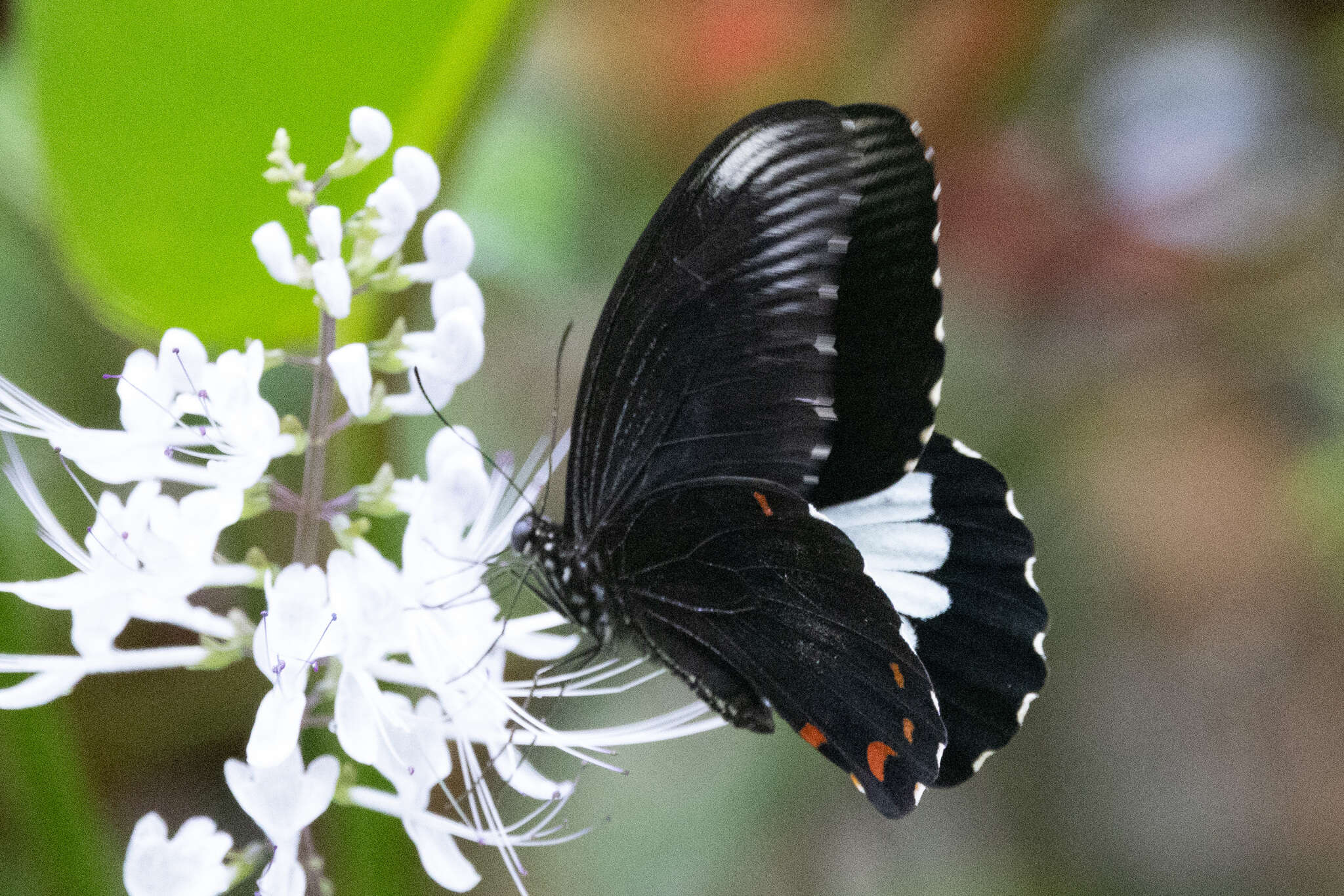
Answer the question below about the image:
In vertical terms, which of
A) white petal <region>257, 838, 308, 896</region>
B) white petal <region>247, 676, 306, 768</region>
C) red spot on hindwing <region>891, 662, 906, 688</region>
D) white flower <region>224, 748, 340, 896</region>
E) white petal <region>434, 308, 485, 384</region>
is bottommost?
white petal <region>257, 838, 308, 896</region>

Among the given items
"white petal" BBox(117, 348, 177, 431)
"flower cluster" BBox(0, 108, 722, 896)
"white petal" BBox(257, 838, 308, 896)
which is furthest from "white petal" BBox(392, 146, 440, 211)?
"white petal" BBox(257, 838, 308, 896)

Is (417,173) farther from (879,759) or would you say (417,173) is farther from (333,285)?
(879,759)

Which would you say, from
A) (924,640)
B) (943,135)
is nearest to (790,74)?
(943,135)

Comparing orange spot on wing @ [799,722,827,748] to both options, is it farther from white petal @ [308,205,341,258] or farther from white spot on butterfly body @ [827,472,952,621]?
white petal @ [308,205,341,258]

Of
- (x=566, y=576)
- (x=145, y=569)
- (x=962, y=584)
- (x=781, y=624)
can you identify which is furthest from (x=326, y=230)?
(x=962, y=584)

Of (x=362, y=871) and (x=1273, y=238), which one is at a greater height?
(x=1273, y=238)

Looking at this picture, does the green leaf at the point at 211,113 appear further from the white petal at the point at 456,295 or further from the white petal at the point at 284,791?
the white petal at the point at 284,791

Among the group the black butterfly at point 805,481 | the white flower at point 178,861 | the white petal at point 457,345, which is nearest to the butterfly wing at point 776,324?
the black butterfly at point 805,481

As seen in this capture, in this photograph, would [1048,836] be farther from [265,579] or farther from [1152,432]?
[265,579]
